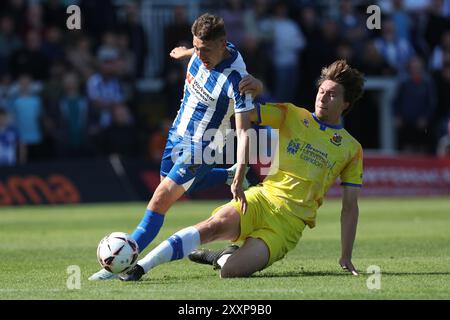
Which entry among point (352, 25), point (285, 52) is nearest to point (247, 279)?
point (285, 52)

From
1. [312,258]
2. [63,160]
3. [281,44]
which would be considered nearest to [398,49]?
[281,44]

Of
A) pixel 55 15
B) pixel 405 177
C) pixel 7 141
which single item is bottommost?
pixel 405 177

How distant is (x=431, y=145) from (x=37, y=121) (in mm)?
10274

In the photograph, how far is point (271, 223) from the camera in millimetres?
9523

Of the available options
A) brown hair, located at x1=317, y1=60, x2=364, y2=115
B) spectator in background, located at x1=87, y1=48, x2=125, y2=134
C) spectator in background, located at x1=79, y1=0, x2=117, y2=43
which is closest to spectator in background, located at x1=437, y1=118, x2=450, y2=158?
spectator in background, located at x1=87, y1=48, x2=125, y2=134

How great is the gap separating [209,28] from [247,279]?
2232 millimetres

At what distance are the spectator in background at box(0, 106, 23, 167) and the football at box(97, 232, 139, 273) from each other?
12674mm

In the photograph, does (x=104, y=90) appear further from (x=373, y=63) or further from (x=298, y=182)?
(x=298, y=182)

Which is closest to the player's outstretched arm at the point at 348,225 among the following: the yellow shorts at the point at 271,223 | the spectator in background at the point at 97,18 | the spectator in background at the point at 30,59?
the yellow shorts at the point at 271,223

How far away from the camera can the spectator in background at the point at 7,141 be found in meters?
21.3

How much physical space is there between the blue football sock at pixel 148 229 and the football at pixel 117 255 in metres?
0.55

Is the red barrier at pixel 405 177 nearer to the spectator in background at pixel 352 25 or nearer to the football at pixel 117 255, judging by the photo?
the spectator in background at pixel 352 25

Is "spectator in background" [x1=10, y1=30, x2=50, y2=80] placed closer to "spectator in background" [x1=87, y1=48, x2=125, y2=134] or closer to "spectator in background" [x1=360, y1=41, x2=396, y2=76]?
"spectator in background" [x1=87, y1=48, x2=125, y2=134]

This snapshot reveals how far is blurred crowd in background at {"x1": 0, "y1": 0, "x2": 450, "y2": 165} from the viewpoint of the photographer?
22234mm
